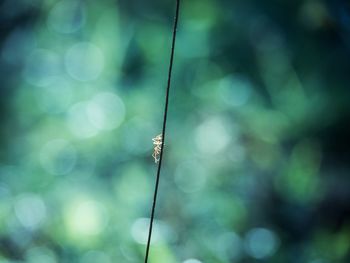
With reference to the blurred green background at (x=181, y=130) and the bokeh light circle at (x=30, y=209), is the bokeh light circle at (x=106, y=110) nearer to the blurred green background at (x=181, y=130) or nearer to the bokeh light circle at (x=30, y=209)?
the blurred green background at (x=181, y=130)

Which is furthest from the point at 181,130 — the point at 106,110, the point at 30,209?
the point at 30,209

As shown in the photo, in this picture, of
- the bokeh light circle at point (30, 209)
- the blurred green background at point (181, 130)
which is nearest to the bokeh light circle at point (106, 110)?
the blurred green background at point (181, 130)

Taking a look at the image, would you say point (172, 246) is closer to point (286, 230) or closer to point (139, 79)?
point (286, 230)

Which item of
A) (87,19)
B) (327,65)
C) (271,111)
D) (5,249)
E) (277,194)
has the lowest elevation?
(5,249)

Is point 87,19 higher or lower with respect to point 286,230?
higher

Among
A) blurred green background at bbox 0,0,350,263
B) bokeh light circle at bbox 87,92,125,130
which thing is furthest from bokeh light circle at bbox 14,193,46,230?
bokeh light circle at bbox 87,92,125,130

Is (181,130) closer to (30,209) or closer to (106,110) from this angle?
(106,110)

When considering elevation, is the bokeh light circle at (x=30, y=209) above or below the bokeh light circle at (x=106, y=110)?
below

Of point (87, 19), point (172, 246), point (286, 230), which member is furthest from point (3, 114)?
point (286, 230)
